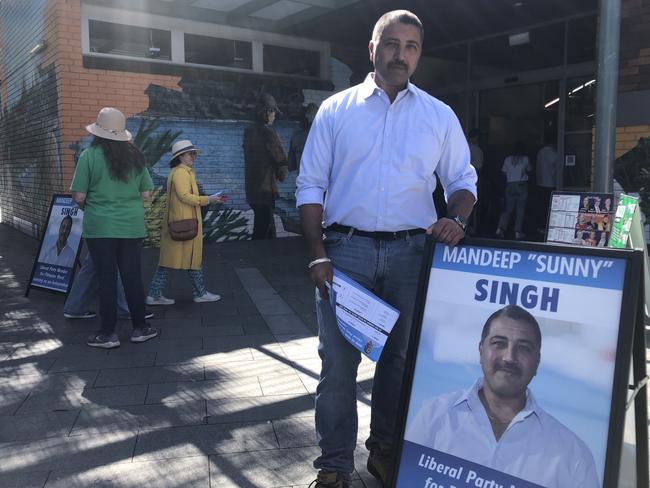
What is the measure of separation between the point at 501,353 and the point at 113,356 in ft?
11.2

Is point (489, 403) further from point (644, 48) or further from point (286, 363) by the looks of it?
point (644, 48)

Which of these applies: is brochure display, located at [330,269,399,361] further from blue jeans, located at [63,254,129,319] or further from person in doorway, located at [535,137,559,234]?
person in doorway, located at [535,137,559,234]

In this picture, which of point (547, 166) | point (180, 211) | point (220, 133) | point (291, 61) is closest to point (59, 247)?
point (180, 211)

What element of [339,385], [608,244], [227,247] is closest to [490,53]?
[227,247]

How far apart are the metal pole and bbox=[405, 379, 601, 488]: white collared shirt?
3.55 meters

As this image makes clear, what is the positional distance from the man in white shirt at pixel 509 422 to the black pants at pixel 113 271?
3.22 m

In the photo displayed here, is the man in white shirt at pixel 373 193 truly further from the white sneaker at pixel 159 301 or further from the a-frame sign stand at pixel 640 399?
the white sneaker at pixel 159 301

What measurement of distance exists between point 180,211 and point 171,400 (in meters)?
2.77

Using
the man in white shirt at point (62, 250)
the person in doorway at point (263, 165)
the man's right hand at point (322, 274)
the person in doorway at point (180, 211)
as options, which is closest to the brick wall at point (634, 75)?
the person in doorway at point (180, 211)

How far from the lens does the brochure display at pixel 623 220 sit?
4953 millimetres

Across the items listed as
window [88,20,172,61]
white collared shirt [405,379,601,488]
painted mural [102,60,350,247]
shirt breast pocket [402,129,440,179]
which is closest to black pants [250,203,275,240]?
painted mural [102,60,350,247]

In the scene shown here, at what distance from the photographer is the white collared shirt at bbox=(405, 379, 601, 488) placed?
1940mm

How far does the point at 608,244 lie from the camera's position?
520 cm

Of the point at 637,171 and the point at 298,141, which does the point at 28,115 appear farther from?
the point at 637,171
